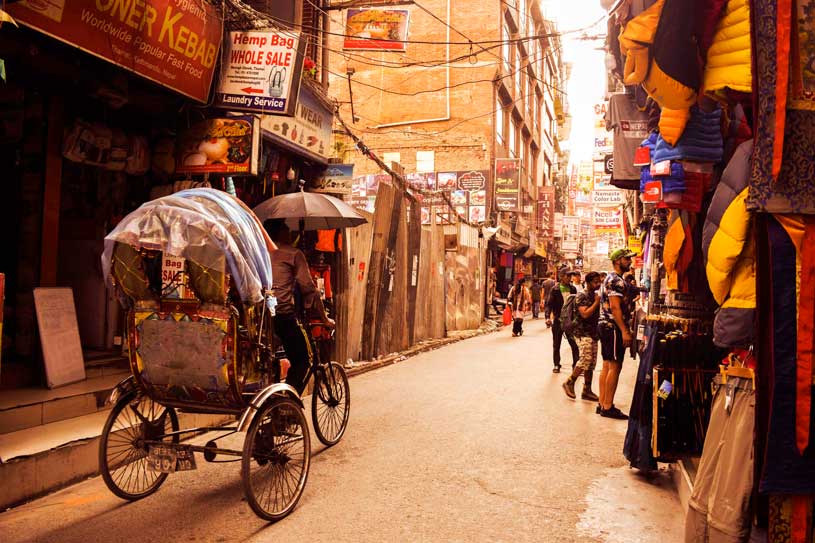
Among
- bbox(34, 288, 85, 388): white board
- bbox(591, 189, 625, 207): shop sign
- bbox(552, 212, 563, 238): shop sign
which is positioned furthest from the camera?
bbox(552, 212, 563, 238): shop sign

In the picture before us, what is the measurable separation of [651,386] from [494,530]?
204 cm

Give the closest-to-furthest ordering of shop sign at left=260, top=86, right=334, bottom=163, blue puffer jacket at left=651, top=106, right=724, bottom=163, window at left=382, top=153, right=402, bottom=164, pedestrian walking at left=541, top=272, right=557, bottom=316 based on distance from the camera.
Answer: blue puffer jacket at left=651, top=106, right=724, bottom=163, shop sign at left=260, top=86, right=334, bottom=163, pedestrian walking at left=541, top=272, right=557, bottom=316, window at left=382, top=153, right=402, bottom=164

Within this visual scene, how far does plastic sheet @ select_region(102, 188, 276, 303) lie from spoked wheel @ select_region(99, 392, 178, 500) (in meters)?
1.07

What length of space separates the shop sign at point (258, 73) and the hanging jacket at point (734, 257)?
6782mm

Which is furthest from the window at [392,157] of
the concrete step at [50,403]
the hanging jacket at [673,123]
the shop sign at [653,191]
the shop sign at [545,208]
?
the hanging jacket at [673,123]

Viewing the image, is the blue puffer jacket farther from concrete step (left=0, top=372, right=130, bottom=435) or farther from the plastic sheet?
concrete step (left=0, top=372, right=130, bottom=435)

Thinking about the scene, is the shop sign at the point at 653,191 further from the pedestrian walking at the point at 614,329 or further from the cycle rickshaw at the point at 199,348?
the pedestrian walking at the point at 614,329

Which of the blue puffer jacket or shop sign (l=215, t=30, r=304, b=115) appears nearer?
the blue puffer jacket

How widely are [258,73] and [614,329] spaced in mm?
5976

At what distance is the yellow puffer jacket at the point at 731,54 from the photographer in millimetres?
3809

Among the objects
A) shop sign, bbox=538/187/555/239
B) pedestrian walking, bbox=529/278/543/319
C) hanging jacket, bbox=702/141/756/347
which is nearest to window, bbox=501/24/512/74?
pedestrian walking, bbox=529/278/543/319

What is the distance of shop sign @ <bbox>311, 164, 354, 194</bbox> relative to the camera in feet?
42.1

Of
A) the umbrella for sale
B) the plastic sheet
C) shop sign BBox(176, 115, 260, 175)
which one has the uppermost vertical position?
shop sign BBox(176, 115, 260, 175)

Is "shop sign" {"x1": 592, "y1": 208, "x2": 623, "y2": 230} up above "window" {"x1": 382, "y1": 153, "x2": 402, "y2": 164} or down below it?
below
